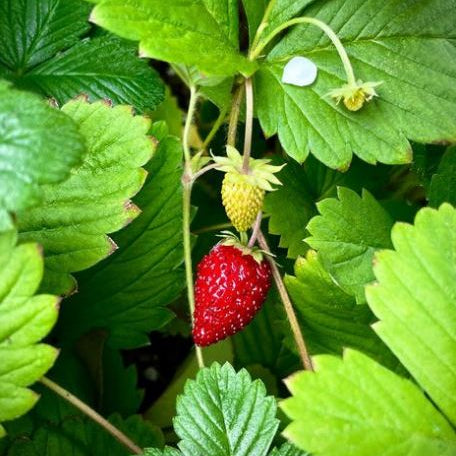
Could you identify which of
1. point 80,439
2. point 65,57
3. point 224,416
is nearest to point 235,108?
point 65,57

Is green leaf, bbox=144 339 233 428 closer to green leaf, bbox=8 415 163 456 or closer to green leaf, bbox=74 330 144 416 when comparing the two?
green leaf, bbox=74 330 144 416

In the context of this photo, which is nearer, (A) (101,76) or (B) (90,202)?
(B) (90,202)

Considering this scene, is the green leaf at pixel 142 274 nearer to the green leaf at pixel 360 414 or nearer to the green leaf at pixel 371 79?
the green leaf at pixel 371 79

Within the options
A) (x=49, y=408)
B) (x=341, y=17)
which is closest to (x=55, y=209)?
(x=49, y=408)

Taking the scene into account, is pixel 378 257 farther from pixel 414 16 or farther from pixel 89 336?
pixel 89 336

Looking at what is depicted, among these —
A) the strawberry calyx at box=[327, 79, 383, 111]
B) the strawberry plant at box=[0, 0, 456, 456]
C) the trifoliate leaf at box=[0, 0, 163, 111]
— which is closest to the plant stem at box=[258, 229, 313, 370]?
the strawberry plant at box=[0, 0, 456, 456]

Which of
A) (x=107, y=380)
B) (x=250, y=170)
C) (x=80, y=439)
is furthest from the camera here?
(x=107, y=380)

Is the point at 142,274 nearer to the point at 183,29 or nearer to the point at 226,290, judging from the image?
the point at 226,290
